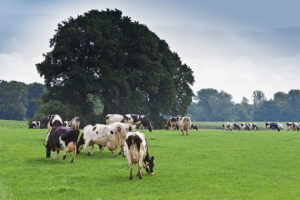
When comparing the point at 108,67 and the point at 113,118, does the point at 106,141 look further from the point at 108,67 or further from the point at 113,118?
the point at 108,67

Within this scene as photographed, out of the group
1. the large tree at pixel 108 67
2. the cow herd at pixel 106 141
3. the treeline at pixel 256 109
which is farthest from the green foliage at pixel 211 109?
the cow herd at pixel 106 141

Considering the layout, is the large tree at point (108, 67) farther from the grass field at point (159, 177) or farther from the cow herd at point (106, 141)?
the grass field at point (159, 177)

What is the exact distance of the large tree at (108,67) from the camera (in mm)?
51250

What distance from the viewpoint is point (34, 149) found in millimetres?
21250

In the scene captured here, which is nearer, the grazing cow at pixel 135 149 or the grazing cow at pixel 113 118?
the grazing cow at pixel 135 149

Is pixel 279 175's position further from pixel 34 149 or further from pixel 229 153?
pixel 34 149

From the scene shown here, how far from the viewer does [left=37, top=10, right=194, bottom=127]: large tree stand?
51250mm

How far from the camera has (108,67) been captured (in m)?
51.9

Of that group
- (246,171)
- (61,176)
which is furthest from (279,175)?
(61,176)

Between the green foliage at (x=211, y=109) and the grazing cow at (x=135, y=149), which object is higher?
the green foliage at (x=211, y=109)

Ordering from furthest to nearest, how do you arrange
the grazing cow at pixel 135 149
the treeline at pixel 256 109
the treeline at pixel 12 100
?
the treeline at pixel 256 109
the treeline at pixel 12 100
the grazing cow at pixel 135 149

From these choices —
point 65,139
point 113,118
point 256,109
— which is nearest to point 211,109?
point 256,109

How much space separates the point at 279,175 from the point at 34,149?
1414 cm

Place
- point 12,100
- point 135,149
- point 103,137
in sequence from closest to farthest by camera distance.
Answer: point 135,149
point 103,137
point 12,100
